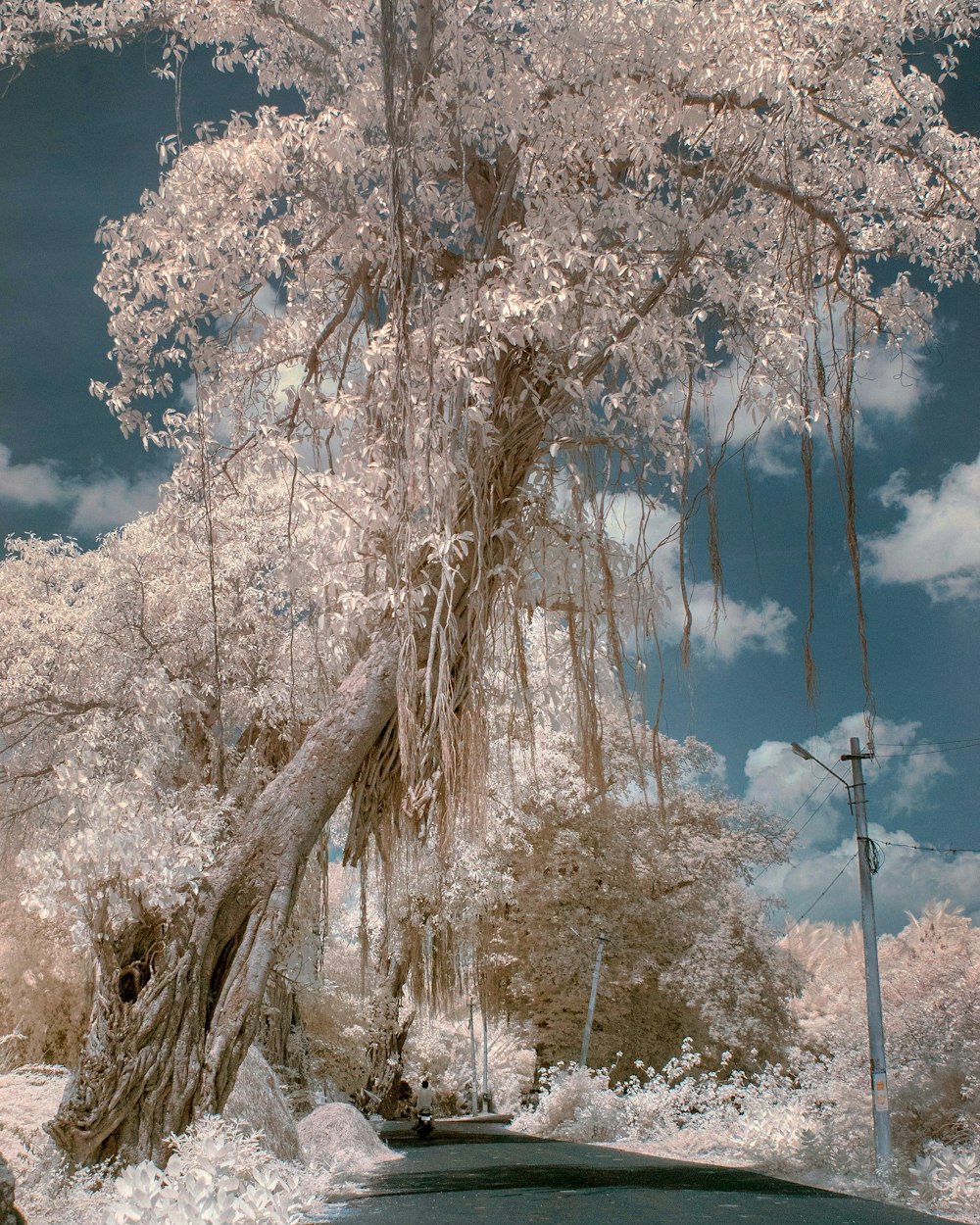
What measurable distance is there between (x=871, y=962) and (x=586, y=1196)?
143 inches

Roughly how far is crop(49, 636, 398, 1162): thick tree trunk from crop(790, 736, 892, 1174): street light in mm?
4320

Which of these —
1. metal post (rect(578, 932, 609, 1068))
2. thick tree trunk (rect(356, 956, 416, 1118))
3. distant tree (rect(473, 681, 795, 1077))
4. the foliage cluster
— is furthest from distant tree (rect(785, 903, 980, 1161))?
thick tree trunk (rect(356, 956, 416, 1118))

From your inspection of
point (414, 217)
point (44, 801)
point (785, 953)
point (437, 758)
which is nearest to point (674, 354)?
point (414, 217)

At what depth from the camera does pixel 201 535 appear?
29.5 ft

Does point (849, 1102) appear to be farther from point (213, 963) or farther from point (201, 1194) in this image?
point (201, 1194)

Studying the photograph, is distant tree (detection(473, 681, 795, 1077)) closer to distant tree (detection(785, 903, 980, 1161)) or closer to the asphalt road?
distant tree (detection(785, 903, 980, 1161))

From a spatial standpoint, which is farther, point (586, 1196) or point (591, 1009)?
point (591, 1009)

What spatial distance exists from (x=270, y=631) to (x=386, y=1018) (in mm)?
10915

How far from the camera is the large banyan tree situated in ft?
14.1

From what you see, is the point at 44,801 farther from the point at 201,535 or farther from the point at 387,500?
the point at 387,500

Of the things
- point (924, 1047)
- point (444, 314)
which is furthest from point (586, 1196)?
point (444, 314)

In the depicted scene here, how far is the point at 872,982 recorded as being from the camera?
9.05 meters

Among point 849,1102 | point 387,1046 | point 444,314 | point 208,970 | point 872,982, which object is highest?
point 444,314

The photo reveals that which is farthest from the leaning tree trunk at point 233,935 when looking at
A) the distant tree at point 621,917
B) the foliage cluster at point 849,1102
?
the distant tree at point 621,917
